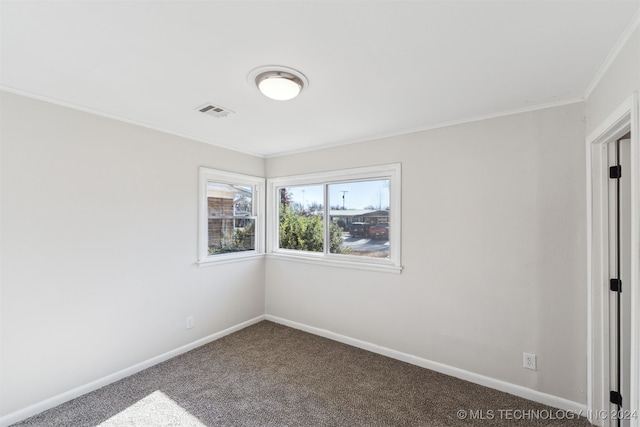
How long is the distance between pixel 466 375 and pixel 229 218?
3.15m

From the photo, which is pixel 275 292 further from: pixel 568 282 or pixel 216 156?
pixel 568 282

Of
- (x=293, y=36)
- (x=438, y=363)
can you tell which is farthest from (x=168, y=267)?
(x=438, y=363)

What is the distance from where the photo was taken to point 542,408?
225 cm

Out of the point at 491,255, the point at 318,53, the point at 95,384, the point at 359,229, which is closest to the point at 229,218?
the point at 359,229

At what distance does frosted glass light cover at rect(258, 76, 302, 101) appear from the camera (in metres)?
1.86

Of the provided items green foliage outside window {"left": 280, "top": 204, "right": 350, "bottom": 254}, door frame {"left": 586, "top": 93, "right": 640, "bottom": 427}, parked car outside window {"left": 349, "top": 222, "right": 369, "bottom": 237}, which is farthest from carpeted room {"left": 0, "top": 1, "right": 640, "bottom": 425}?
green foliage outside window {"left": 280, "top": 204, "right": 350, "bottom": 254}

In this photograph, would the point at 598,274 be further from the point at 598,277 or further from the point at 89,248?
the point at 89,248

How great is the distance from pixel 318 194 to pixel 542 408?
297cm

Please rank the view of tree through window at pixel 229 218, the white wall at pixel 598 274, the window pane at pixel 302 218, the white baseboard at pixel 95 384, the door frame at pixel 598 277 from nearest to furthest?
the white wall at pixel 598 274
the door frame at pixel 598 277
the white baseboard at pixel 95 384
the view of tree through window at pixel 229 218
the window pane at pixel 302 218

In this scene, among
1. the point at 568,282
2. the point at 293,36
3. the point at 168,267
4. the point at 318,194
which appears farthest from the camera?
the point at 318,194

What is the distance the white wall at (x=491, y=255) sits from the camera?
2242 mm

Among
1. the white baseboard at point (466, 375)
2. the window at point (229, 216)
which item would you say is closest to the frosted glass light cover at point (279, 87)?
the window at point (229, 216)

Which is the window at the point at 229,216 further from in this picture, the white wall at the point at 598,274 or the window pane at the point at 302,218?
the white wall at the point at 598,274

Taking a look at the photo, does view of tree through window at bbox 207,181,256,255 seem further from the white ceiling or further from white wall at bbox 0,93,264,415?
the white ceiling
